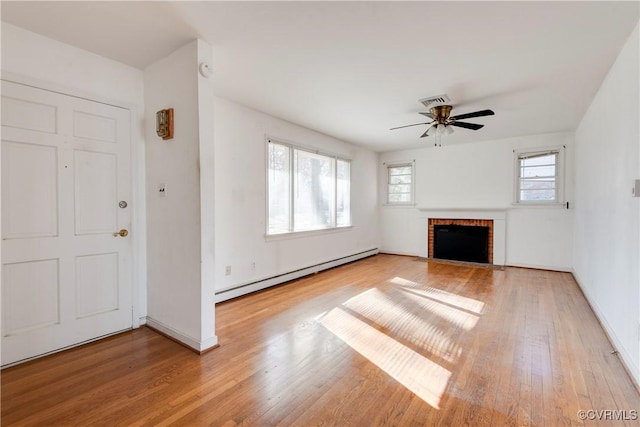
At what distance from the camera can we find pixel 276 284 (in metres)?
4.45

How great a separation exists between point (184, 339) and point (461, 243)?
5472 mm

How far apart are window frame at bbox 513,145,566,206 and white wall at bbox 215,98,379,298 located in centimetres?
375

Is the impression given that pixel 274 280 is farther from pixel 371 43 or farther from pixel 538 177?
pixel 538 177

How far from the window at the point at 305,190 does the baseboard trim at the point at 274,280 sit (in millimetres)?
668

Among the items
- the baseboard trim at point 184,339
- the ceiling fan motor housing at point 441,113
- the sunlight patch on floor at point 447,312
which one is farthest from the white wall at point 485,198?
the baseboard trim at point 184,339

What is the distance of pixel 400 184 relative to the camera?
7.12m

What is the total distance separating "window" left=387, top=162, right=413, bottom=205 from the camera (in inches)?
274

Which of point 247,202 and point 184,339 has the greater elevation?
point 247,202

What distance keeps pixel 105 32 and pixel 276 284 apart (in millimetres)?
3416

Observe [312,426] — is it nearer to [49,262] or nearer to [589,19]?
[49,262]

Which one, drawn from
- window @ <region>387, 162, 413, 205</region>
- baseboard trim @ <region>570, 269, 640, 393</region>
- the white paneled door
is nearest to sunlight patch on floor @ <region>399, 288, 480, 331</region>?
baseboard trim @ <region>570, 269, 640, 393</region>

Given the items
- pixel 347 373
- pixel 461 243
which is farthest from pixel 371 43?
pixel 461 243

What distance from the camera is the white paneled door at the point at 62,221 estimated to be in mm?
2195

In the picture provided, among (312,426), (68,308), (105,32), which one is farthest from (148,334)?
(105,32)
